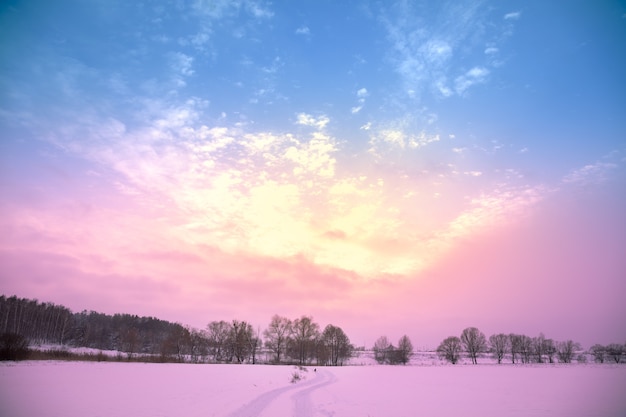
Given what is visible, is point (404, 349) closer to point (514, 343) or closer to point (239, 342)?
point (514, 343)

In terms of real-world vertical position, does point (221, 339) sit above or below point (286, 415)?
below

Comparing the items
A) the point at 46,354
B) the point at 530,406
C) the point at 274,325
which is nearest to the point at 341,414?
the point at 530,406

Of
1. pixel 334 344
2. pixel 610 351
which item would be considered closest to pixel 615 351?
pixel 610 351

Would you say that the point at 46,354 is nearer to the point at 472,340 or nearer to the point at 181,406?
the point at 181,406

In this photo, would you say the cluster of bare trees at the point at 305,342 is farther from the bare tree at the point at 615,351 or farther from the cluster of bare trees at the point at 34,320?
the bare tree at the point at 615,351

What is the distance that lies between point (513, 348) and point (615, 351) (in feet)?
121

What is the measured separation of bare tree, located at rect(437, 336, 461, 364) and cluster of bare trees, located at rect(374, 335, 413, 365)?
1484 cm

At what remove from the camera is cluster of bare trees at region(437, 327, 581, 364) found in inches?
5591

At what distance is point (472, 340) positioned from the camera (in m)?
146

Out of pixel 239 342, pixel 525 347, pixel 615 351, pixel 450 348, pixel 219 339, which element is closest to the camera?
pixel 239 342

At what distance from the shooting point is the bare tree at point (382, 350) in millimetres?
143325

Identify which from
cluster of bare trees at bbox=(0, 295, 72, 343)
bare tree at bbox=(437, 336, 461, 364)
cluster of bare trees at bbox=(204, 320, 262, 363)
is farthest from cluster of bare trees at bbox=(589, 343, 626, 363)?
cluster of bare trees at bbox=(0, 295, 72, 343)

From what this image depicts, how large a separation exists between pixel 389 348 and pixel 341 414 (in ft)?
478

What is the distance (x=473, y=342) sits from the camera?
479ft
